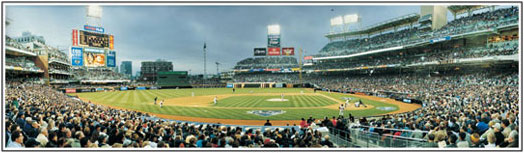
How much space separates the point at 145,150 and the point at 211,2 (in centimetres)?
445

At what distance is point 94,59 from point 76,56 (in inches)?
232

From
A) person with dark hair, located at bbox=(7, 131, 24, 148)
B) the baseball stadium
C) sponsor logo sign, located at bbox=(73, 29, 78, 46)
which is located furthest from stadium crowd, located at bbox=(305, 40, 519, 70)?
sponsor logo sign, located at bbox=(73, 29, 78, 46)

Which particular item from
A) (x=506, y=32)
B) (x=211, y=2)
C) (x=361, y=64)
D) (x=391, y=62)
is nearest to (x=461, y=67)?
(x=506, y=32)

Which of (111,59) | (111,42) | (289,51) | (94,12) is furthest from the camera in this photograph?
(289,51)

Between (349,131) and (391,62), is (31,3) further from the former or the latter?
(391,62)

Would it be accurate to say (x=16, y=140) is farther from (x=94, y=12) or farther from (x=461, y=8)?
(x=94, y=12)

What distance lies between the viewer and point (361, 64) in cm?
5375

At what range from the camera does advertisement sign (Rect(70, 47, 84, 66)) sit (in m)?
48.1

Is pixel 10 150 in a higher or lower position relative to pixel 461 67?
lower

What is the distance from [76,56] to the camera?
4875 cm

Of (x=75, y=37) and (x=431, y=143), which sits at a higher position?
(x=75, y=37)

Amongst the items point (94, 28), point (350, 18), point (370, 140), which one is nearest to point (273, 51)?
point (350, 18)

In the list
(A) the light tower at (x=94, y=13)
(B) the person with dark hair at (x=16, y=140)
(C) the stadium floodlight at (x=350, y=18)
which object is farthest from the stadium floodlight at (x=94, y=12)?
(B) the person with dark hair at (x=16, y=140)

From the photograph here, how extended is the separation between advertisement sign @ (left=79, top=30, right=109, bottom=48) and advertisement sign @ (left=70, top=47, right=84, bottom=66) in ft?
13.2
